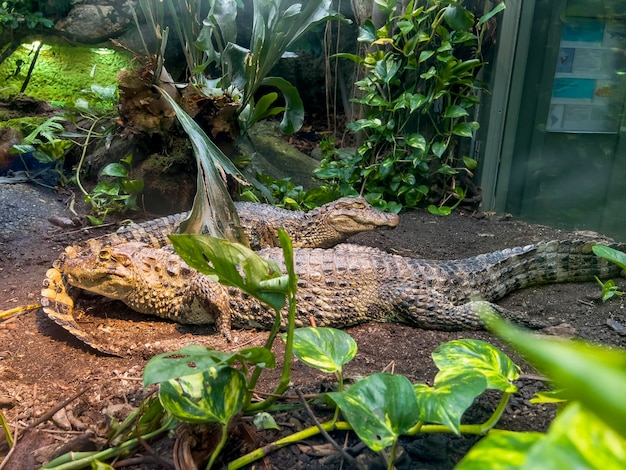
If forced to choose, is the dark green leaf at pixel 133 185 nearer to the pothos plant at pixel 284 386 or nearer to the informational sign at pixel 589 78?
the pothos plant at pixel 284 386

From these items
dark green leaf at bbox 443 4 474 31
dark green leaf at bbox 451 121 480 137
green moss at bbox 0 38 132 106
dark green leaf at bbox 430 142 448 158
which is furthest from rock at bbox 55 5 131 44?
dark green leaf at bbox 451 121 480 137

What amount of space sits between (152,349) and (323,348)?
1.56 metres

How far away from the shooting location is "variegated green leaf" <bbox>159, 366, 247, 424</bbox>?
124cm

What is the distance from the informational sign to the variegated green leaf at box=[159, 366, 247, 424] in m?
3.83

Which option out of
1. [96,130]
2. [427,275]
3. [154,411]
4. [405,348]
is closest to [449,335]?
[405,348]

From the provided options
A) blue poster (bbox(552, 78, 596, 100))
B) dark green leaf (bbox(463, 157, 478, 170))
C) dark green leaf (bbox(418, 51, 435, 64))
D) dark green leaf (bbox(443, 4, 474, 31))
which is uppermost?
dark green leaf (bbox(443, 4, 474, 31))

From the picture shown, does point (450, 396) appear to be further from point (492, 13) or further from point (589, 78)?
point (492, 13)

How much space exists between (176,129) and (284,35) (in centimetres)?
141

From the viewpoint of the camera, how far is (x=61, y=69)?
7859 mm

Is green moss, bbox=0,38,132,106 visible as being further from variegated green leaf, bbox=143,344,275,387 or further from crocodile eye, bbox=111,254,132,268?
variegated green leaf, bbox=143,344,275,387

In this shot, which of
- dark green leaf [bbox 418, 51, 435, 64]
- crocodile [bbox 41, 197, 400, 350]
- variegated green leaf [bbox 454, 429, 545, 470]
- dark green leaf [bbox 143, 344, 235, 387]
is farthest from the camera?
dark green leaf [bbox 418, 51, 435, 64]

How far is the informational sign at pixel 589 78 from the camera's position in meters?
3.71

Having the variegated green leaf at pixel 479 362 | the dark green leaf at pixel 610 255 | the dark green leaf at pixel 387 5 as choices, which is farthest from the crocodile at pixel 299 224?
the variegated green leaf at pixel 479 362

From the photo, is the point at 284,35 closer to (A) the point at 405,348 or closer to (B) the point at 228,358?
(A) the point at 405,348
